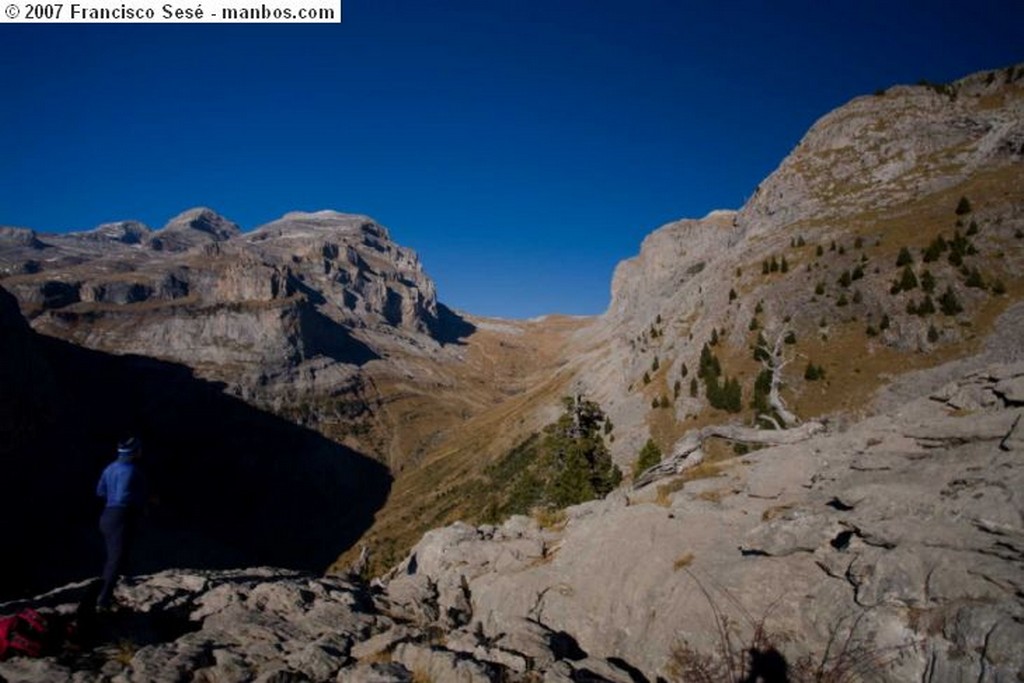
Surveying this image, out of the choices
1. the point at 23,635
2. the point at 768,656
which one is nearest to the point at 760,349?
the point at 768,656

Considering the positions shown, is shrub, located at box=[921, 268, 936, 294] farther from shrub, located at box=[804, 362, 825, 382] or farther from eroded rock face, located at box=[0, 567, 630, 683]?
eroded rock face, located at box=[0, 567, 630, 683]

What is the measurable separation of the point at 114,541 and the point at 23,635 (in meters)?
2.92

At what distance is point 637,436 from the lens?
9125cm

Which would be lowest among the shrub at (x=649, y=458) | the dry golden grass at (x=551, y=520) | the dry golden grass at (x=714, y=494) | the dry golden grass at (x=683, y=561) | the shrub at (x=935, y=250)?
the shrub at (x=649, y=458)

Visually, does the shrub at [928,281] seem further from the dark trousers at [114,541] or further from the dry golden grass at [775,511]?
the dark trousers at [114,541]

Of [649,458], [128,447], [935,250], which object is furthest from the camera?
[935,250]

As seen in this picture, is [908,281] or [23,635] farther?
[908,281]

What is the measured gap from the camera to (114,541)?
1555cm

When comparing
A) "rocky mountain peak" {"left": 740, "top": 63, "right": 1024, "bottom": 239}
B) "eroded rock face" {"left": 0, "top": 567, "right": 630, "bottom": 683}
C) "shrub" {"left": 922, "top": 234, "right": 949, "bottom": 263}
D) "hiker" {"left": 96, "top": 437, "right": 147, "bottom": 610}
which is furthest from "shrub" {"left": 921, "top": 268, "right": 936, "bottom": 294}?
"hiker" {"left": 96, "top": 437, "right": 147, "bottom": 610}

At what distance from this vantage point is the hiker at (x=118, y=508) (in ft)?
50.6

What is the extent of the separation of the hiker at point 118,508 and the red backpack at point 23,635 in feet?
6.56

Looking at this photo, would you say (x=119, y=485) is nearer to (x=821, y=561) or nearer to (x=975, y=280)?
(x=821, y=561)

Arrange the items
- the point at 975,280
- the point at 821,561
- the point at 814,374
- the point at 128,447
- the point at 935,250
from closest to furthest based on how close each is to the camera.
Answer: the point at 821,561 → the point at 128,447 → the point at 814,374 → the point at 975,280 → the point at 935,250

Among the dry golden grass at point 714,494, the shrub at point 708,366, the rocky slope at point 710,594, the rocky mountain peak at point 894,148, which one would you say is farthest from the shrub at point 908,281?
the dry golden grass at point 714,494
